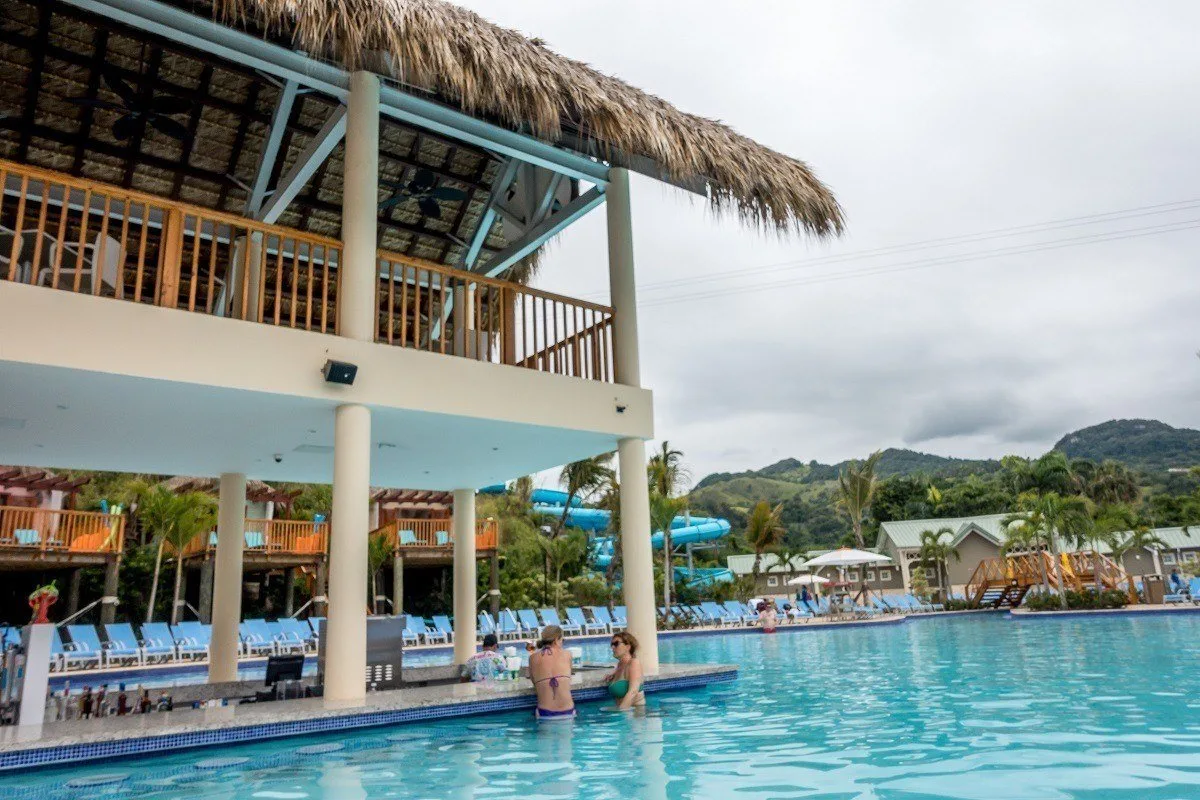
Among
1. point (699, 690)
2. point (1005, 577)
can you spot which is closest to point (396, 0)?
point (699, 690)

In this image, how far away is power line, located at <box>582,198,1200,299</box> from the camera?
99.8ft

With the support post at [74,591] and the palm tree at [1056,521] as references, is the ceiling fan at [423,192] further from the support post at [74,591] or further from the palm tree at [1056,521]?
the palm tree at [1056,521]

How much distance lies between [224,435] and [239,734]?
120 inches

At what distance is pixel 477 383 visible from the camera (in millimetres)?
7387

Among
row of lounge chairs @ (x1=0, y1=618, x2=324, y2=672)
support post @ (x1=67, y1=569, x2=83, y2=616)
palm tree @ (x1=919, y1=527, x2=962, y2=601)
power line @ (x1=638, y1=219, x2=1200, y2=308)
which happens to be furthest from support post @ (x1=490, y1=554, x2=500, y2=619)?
power line @ (x1=638, y1=219, x2=1200, y2=308)

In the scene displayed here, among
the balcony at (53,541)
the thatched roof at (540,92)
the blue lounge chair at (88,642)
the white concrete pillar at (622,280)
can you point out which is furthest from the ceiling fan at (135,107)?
the balcony at (53,541)

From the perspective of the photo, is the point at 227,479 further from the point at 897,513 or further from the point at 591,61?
the point at 897,513

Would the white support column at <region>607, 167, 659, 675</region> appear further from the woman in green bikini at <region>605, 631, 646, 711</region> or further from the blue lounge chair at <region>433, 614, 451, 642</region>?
the blue lounge chair at <region>433, 614, 451, 642</region>

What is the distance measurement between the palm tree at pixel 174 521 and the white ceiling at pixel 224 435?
8.72 meters

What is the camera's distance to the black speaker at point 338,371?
251 inches

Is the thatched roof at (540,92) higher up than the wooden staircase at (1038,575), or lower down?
higher up

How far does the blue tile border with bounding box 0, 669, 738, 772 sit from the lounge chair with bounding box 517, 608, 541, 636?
1227cm

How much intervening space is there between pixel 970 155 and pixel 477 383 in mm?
24424

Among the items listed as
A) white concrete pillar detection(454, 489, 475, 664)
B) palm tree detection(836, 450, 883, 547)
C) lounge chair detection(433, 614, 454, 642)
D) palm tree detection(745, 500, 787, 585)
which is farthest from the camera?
palm tree detection(836, 450, 883, 547)
